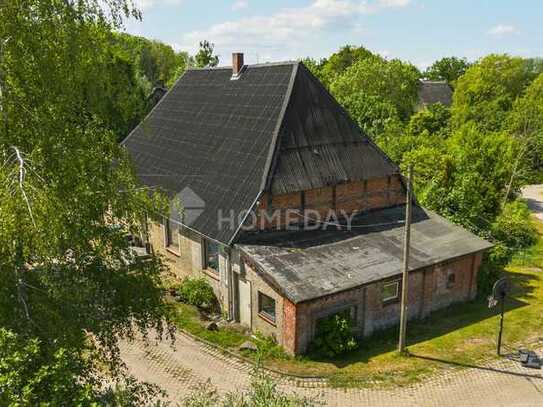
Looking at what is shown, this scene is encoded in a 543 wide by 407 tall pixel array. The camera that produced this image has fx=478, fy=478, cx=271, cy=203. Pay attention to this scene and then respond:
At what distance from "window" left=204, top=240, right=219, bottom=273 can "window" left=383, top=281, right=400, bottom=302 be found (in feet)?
24.2

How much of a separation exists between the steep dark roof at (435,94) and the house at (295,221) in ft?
155

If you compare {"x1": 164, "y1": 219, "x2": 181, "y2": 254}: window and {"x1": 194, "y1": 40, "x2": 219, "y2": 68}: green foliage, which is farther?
{"x1": 194, "y1": 40, "x2": 219, "y2": 68}: green foliage

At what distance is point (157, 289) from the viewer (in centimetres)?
1098

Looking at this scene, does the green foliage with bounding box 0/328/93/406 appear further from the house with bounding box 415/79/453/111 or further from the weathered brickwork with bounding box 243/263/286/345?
the house with bounding box 415/79/453/111

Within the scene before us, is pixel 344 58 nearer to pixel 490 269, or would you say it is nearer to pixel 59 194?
pixel 490 269

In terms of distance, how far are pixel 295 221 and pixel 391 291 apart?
4983mm

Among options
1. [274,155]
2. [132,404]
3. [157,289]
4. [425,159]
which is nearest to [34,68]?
[157,289]

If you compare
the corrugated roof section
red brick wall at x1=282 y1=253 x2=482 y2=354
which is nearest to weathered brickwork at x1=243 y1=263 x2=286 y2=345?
red brick wall at x1=282 y1=253 x2=482 y2=354

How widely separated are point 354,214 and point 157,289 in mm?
13597

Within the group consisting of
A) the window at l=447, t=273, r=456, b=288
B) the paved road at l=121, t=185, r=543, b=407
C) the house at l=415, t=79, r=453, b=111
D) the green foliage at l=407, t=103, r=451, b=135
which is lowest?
the paved road at l=121, t=185, r=543, b=407

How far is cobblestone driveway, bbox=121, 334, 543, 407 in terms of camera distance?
15453 mm

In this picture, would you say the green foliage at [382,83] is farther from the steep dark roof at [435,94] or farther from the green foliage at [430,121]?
the steep dark roof at [435,94]

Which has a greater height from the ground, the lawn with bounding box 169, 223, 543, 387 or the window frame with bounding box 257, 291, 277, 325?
the window frame with bounding box 257, 291, 277, 325

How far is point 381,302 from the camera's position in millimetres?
18969
